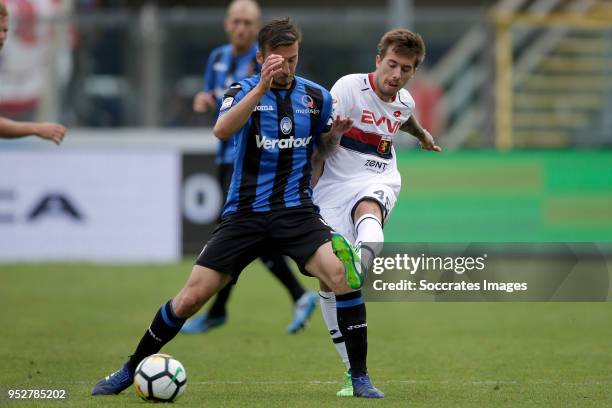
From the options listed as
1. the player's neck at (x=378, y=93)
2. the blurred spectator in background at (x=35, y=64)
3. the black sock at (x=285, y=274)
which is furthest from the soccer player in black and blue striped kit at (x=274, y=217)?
the blurred spectator in background at (x=35, y=64)

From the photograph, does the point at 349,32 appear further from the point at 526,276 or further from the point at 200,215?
the point at 526,276

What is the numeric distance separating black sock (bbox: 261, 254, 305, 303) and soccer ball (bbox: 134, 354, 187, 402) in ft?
11.9

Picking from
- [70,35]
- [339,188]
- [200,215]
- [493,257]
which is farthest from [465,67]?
[339,188]

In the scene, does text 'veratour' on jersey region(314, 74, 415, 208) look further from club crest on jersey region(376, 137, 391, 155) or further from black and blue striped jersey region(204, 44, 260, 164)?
black and blue striped jersey region(204, 44, 260, 164)

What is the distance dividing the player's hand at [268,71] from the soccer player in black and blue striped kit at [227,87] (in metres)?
3.61

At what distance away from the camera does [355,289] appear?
20.8 feet

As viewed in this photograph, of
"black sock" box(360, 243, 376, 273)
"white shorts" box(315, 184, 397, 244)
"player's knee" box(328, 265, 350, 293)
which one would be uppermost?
"white shorts" box(315, 184, 397, 244)

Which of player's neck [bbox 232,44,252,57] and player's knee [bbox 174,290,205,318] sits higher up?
player's neck [bbox 232,44,252,57]

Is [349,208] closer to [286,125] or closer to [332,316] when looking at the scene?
[332,316]

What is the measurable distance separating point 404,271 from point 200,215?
27.1ft

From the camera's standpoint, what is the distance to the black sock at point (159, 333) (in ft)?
21.3

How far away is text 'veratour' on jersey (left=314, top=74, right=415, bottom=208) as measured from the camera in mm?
7000

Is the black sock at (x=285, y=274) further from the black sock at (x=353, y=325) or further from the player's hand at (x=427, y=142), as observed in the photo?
the black sock at (x=353, y=325)

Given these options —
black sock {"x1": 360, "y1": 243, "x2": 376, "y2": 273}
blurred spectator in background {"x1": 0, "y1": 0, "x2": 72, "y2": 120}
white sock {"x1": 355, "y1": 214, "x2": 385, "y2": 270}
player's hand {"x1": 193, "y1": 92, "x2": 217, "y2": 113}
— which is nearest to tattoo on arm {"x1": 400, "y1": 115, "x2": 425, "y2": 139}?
white sock {"x1": 355, "y1": 214, "x2": 385, "y2": 270}
